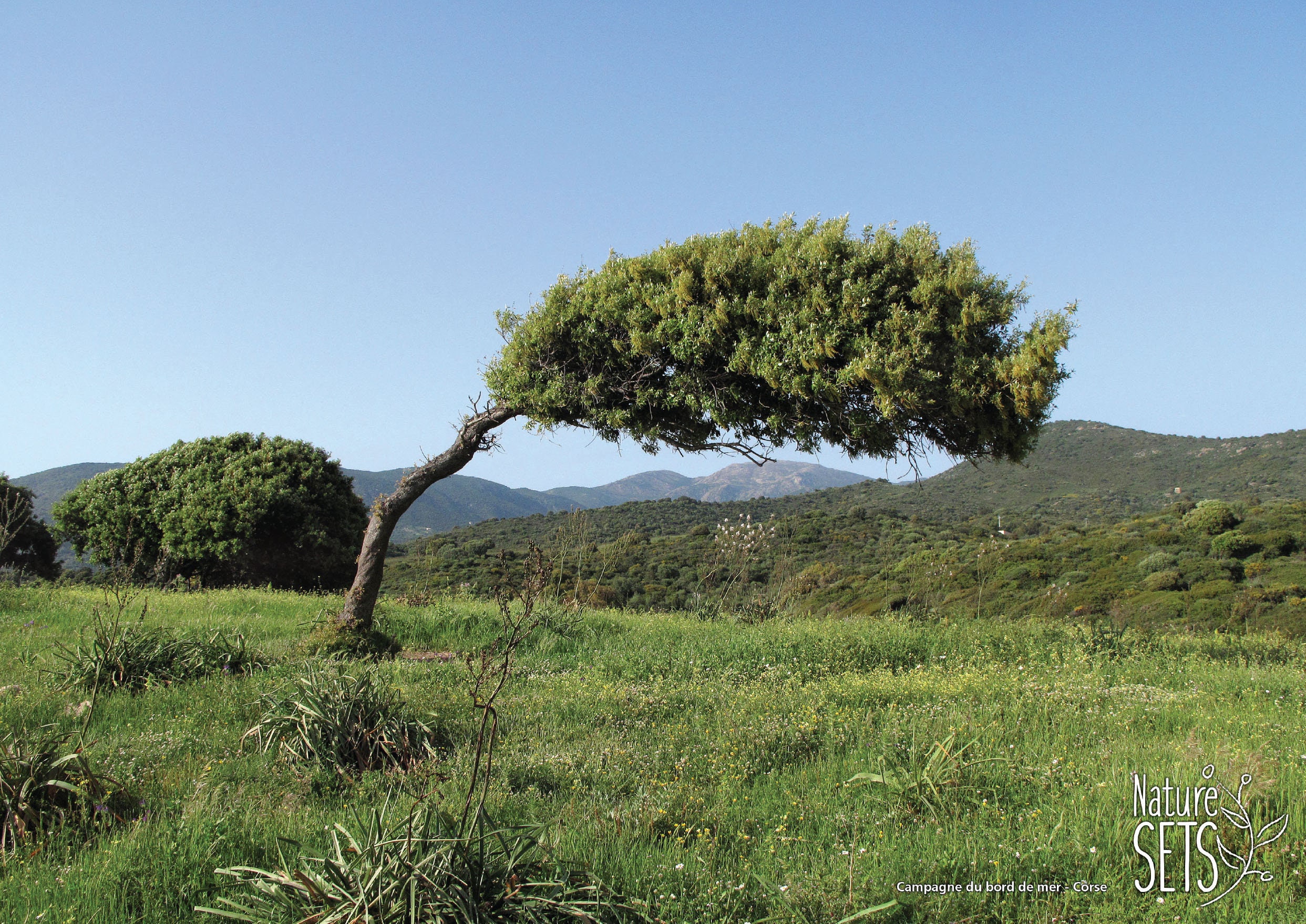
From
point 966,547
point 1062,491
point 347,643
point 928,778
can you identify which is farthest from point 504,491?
point 928,778

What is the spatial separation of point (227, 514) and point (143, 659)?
850cm

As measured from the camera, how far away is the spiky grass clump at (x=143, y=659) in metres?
6.29

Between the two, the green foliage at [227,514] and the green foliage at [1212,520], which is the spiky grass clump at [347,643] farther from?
the green foliage at [1212,520]

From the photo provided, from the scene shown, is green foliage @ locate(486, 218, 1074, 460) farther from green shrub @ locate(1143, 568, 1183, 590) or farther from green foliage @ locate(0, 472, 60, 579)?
green foliage @ locate(0, 472, 60, 579)

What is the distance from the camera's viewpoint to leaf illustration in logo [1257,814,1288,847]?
3574 mm

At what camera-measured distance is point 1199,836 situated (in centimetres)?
354

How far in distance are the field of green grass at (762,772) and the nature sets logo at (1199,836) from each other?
0.05 metres

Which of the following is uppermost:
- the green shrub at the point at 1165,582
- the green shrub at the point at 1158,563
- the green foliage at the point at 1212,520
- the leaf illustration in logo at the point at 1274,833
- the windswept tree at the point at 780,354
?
the windswept tree at the point at 780,354

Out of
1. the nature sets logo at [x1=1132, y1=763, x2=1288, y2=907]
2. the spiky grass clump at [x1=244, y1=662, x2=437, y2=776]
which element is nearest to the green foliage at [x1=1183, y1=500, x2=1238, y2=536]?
the nature sets logo at [x1=1132, y1=763, x2=1288, y2=907]

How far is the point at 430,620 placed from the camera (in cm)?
978

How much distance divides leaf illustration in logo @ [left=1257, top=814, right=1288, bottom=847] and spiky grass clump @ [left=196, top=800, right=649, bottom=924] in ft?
9.82

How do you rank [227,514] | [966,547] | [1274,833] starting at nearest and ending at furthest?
[1274,833], [227,514], [966,547]

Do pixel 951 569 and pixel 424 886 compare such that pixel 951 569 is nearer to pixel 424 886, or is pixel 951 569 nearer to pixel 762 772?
pixel 762 772

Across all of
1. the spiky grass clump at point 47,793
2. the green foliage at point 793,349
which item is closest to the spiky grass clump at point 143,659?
the spiky grass clump at point 47,793
